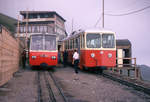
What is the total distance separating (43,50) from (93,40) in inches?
159

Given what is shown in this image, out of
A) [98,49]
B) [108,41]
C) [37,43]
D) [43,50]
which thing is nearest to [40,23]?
[37,43]

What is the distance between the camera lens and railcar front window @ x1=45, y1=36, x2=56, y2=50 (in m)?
15.4

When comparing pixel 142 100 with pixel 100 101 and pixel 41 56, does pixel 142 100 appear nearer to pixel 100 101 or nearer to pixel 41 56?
pixel 100 101

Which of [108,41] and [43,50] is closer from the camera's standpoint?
[108,41]

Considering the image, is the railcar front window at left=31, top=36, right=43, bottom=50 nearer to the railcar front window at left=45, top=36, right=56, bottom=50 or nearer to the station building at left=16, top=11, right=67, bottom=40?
the railcar front window at left=45, top=36, right=56, bottom=50

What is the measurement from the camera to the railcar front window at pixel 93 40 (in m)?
14.0

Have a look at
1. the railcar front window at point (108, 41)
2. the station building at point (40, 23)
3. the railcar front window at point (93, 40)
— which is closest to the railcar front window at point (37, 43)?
the railcar front window at point (93, 40)

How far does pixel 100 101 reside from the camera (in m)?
6.43

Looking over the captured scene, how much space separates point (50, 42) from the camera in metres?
15.6

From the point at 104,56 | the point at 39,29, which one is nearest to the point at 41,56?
the point at 104,56

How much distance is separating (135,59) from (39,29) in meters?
33.8

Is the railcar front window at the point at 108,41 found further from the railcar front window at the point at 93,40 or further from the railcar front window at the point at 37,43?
the railcar front window at the point at 37,43

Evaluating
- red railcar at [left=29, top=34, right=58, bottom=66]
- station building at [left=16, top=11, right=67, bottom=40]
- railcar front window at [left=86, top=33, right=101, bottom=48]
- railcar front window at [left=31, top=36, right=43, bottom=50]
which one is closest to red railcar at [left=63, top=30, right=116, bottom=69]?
railcar front window at [left=86, top=33, right=101, bottom=48]

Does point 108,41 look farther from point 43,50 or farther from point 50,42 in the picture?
point 43,50
